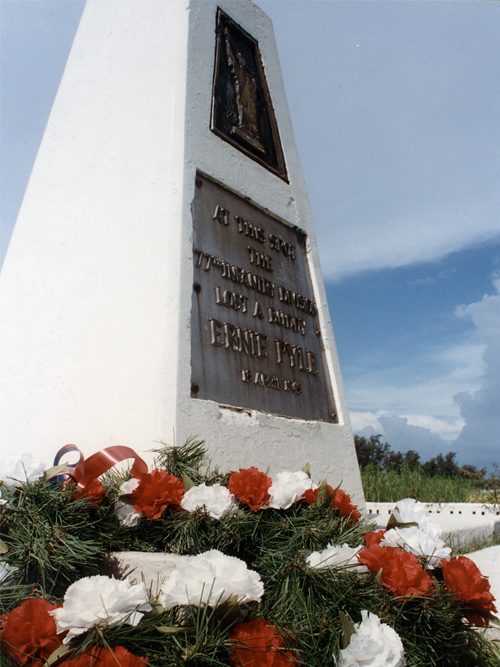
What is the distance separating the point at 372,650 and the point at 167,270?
5.42 ft

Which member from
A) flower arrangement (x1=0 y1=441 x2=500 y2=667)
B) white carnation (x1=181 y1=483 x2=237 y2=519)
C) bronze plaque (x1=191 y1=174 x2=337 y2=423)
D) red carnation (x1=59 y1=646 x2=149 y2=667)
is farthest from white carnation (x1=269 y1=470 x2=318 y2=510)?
red carnation (x1=59 y1=646 x2=149 y2=667)

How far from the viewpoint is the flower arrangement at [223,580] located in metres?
0.99

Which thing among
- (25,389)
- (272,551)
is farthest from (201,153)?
(272,551)

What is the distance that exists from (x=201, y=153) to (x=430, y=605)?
223cm

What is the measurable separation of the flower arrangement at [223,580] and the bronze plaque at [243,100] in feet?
6.83

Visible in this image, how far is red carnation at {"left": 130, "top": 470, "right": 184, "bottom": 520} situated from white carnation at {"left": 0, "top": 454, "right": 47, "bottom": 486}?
0.29 meters

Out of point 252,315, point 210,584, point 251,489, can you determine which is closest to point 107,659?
point 210,584

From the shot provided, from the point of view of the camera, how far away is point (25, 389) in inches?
97.2

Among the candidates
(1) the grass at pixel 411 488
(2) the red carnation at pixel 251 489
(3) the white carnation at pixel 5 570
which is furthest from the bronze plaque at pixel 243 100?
(1) the grass at pixel 411 488

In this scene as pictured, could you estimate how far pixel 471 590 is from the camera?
1205 mm

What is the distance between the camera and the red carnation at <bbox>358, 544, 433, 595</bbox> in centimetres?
117

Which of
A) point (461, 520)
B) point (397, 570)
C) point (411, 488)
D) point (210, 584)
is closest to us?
point (210, 584)

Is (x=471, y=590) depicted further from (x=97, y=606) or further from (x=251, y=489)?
(x=97, y=606)

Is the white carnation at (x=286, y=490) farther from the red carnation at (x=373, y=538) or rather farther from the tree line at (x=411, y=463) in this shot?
the tree line at (x=411, y=463)
